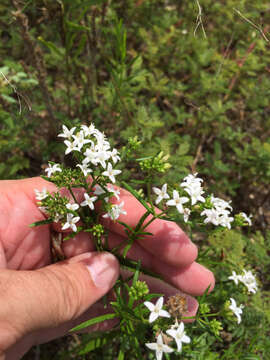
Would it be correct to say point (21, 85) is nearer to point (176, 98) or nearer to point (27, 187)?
point (27, 187)

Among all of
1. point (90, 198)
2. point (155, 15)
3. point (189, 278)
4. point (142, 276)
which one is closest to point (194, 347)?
point (189, 278)

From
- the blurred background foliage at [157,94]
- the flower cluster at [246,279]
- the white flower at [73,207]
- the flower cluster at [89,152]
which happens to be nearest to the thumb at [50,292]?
the white flower at [73,207]

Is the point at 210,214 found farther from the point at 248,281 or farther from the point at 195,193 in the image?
the point at 248,281

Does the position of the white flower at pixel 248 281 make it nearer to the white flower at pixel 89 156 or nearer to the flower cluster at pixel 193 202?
the flower cluster at pixel 193 202

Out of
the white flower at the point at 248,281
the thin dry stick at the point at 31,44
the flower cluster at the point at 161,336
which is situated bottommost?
the white flower at the point at 248,281

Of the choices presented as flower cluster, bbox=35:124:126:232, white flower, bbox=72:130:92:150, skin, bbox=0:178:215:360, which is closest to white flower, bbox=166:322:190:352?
skin, bbox=0:178:215:360

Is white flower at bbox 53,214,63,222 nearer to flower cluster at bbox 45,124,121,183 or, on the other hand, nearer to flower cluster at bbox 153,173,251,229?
flower cluster at bbox 45,124,121,183
